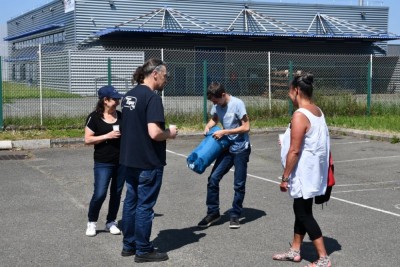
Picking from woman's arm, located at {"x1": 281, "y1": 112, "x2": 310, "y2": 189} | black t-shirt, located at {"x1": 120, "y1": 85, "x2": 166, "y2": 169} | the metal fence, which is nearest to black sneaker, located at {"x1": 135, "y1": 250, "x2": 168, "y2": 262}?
black t-shirt, located at {"x1": 120, "y1": 85, "x2": 166, "y2": 169}

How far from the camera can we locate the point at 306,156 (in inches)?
217

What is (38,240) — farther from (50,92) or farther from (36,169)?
(50,92)

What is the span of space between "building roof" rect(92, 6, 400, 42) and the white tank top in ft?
88.4

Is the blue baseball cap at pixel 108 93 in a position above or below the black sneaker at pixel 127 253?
above

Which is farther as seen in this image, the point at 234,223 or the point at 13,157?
the point at 13,157

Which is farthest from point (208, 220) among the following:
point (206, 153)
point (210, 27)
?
point (210, 27)

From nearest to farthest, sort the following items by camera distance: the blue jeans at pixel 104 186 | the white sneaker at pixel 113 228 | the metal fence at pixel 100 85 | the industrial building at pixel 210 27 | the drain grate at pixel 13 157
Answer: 1. the blue jeans at pixel 104 186
2. the white sneaker at pixel 113 228
3. the drain grate at pixel 13 157
4. the metal fence at pixel 100 85
5. the industrial building at pixel 210 27

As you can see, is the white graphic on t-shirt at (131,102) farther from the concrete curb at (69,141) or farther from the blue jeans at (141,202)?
the concrete curb at (69,141)

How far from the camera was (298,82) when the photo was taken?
5574mm

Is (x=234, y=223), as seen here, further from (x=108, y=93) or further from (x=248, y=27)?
(x=248, y=27)

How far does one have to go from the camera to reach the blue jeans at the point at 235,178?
23.9ft

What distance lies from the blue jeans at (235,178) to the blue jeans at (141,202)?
1573mm

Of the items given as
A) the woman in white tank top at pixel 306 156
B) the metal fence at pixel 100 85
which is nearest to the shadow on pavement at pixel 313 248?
the woman in white tank top at pixel 306 156

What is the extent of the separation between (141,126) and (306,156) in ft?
5.10
